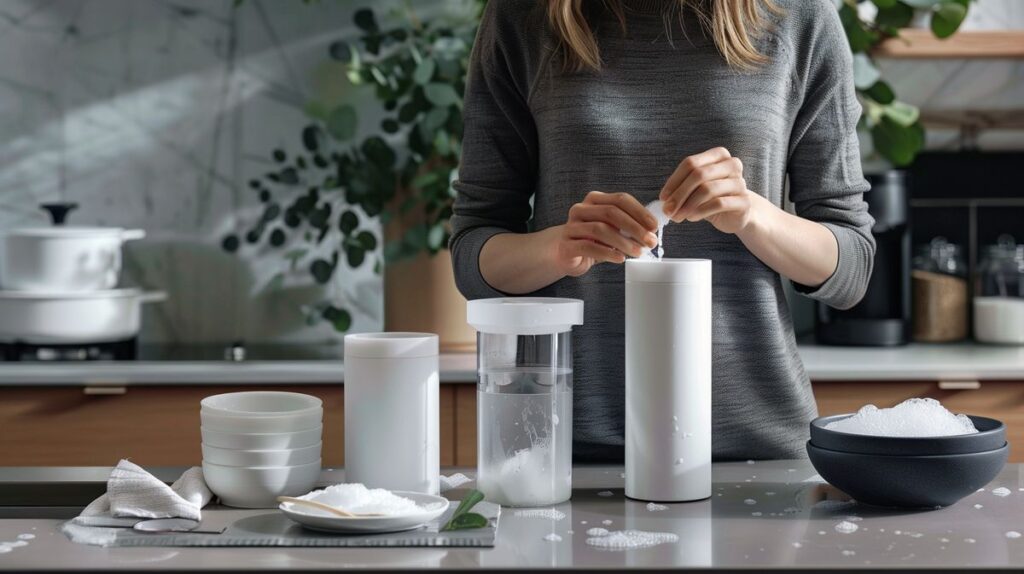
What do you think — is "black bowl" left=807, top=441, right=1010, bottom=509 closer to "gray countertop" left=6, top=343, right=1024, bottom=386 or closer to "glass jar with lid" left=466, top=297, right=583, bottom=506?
"glass jar with lid" left=466, top=297, right=583, bottom=506

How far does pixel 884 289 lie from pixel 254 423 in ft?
5.48

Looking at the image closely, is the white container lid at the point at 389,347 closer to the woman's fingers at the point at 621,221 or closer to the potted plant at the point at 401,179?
the woman's fingers at the point at 621,221

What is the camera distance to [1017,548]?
838 millimetres

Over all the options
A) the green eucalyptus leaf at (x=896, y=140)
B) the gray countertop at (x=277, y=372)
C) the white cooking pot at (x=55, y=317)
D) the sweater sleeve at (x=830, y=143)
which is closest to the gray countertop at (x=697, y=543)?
the sweater sleeve at (x=830, y=143)

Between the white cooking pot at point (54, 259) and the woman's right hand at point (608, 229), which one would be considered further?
the white cooking pot at point (54, 259)

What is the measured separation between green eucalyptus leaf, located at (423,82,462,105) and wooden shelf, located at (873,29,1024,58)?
2.79 feet

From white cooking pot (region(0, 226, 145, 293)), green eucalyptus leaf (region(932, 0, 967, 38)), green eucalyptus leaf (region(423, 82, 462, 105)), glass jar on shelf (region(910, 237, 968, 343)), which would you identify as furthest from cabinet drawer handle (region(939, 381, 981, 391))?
white cooking pot (region(0, 226, 145, 293))

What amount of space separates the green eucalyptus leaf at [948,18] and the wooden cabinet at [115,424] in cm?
114

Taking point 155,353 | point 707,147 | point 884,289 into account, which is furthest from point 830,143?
point 155,353

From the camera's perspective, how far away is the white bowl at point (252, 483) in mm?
961

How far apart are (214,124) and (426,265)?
603 millimetres

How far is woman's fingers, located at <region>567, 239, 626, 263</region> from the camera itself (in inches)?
40.5

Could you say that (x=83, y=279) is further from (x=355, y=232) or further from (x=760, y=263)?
(x=760, y=263)

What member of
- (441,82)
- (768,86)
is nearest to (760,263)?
(768,86)
